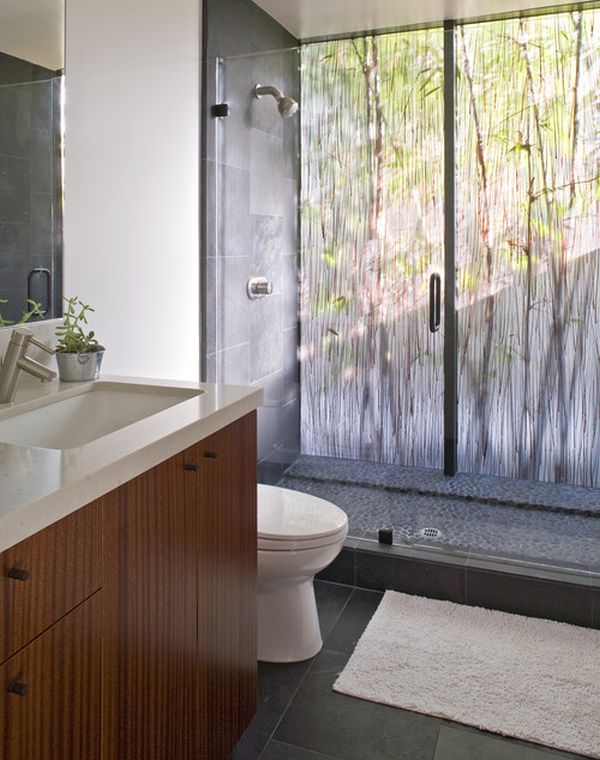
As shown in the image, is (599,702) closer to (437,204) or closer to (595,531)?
(595,531)

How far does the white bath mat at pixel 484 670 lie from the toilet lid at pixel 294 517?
0.43 m

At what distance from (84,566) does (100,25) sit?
162cm

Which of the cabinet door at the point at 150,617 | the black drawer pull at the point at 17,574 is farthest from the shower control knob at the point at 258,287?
the black drawer pull at the point at 17,574

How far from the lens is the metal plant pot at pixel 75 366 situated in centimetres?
177

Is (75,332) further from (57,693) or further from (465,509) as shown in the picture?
(465,509)

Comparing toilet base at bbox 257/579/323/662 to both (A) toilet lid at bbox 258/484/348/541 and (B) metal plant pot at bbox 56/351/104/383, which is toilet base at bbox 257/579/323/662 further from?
(B) metal plant pot at bbox 56/351/104/383

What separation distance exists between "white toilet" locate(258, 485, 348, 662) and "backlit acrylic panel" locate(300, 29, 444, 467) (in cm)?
86

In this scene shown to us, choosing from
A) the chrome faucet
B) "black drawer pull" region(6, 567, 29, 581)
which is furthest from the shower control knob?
"black drawer pull" region(6, 567, 29, 581)

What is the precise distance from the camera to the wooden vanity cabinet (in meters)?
0.98

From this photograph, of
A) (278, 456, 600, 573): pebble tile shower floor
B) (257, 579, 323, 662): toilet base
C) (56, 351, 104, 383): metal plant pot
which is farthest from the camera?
(278, 456, 600, 573): pebble tile shower floor

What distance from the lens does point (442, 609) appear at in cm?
250

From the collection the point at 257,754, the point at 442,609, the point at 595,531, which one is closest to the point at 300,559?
the point at 257,754

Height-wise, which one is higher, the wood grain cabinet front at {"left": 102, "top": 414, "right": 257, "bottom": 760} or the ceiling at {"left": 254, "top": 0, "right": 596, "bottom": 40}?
the ceiling at {"left": 254, "top": 0, "right": 596, "bottom": 40}

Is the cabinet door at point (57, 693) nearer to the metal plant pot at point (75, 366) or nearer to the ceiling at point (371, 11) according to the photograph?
the metal plant pot at point (75, 366)
